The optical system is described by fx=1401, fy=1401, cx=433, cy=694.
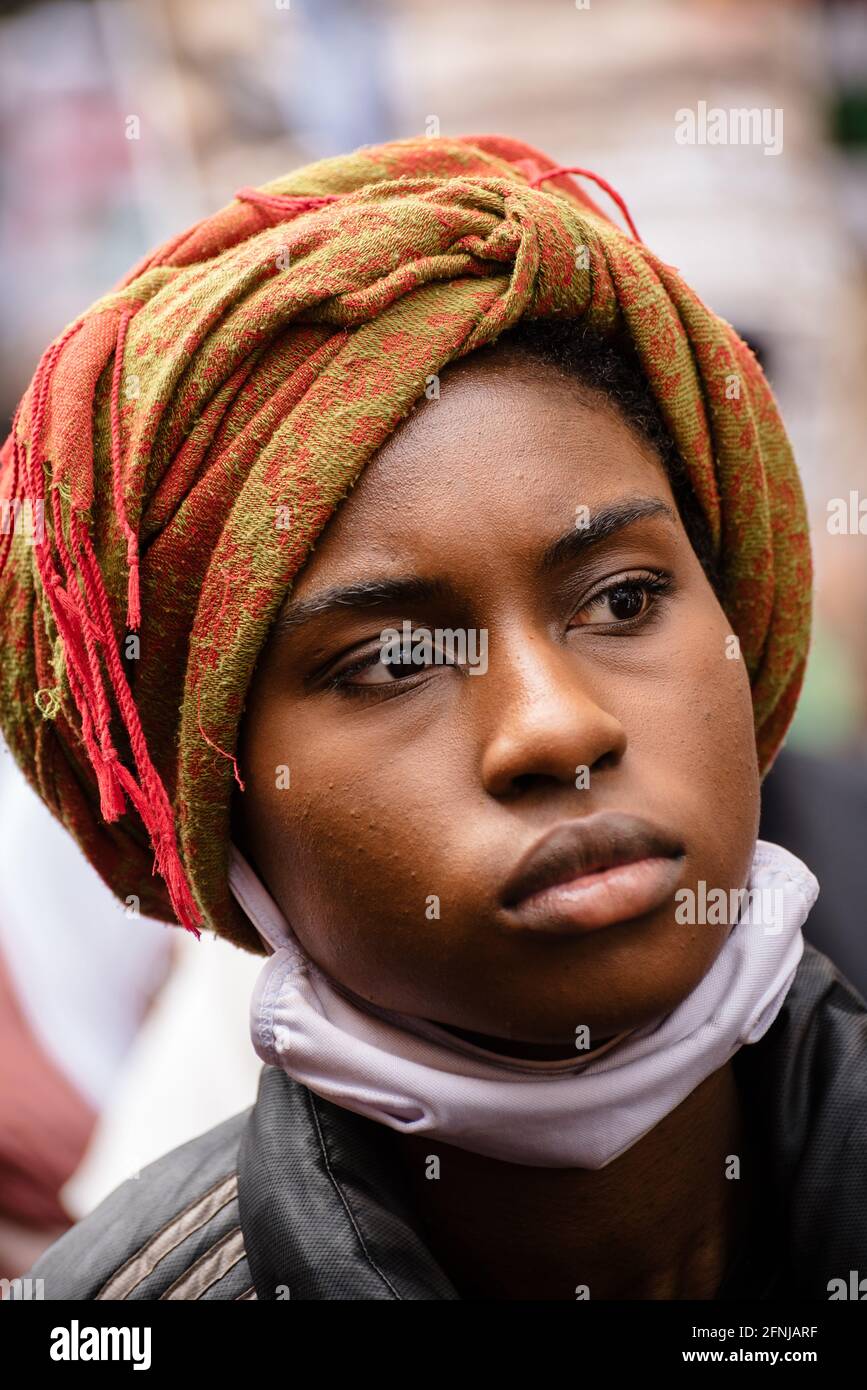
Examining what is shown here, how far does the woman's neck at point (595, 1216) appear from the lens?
73.5 inches

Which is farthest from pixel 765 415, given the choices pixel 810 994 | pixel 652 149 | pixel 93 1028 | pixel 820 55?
pixel 820 55

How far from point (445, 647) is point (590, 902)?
1.17ft

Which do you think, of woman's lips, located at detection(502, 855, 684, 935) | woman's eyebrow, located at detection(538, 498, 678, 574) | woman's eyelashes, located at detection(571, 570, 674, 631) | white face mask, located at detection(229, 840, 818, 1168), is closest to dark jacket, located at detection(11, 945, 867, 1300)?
white face mask, located at detection(229, 840, 818, 1168)

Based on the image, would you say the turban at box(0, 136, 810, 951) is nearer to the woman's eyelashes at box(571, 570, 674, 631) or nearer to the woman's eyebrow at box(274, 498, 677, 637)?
the woman's eyebrow at box(274, 498, 677, 637)

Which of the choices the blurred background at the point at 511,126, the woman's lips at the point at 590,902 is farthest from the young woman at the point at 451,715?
the blurred background at the point at 511,126

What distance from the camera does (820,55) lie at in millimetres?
6621

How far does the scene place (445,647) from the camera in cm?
171

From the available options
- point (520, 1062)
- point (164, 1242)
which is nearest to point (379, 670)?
point (520, 1062)

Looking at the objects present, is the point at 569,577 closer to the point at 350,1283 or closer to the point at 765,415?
the point at 765,415

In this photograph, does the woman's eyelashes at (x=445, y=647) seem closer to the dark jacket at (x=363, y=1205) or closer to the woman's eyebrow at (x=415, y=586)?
the woman's eyebrow at (x=415, y=586)

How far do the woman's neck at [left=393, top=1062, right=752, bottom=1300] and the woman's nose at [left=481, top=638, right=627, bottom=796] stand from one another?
0.59 metres

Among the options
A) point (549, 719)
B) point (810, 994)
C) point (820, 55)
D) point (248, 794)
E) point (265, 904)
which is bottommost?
point (810, 994)

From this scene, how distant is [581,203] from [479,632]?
87 centimetres

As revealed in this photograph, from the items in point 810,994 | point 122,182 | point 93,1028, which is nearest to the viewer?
point 810,994
